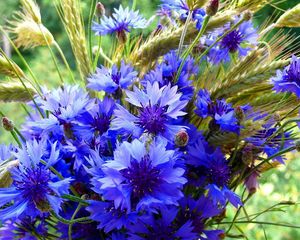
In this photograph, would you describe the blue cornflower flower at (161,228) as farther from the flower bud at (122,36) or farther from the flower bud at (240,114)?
the flower bud at (122,36)

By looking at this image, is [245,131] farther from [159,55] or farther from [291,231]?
[291,231]

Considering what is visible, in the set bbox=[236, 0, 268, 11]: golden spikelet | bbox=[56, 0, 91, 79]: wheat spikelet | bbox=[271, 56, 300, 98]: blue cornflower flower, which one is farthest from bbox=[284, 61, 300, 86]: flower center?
bbox=[56, 0, 91, 79]: wheat spikelet

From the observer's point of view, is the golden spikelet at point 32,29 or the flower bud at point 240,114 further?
the golden spikelet at point 32,29

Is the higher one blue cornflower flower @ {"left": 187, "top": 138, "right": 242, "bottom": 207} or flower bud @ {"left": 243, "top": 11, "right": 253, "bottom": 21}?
flower bud @ {"left": 243, "top": 11, "right": 253, "bottom": 21}

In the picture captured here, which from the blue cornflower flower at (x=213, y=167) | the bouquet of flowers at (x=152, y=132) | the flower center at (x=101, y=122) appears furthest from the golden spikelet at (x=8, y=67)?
the blue cornflower flower at (x=213, y=167)

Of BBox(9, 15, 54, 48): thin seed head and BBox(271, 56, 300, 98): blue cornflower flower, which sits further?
BBox(9, 15, 54, 48): thin seed head

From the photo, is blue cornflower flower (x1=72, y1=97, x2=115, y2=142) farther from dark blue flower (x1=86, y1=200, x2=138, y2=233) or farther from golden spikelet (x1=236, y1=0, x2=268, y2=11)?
golden spikelet (x1=236, y1=0, x2=268, y2=11)

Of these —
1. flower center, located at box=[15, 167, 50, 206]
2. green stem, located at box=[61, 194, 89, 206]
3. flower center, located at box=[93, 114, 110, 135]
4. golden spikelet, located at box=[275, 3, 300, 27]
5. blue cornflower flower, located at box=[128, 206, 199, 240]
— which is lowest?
blue cornflower flower, located at box=[128, 206, 199, 240]

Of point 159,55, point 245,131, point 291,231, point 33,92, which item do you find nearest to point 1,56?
point 33,92
